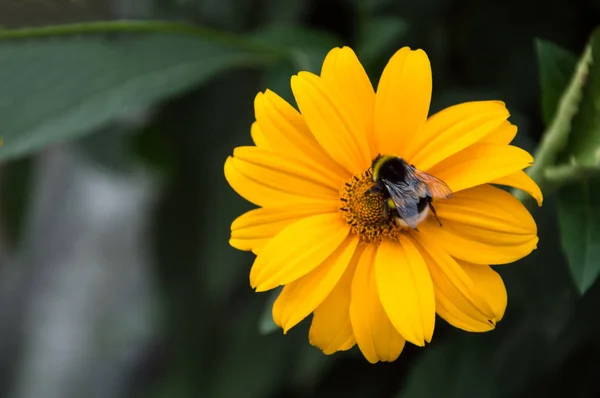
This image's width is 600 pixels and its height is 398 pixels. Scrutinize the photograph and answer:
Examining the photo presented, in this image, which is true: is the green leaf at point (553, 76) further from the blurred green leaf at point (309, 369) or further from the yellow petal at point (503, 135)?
the blurred green leaf at point (309, 369)

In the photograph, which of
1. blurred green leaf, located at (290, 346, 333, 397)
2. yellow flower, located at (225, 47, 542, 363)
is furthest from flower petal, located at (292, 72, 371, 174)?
blurred green leaf, located at (290, 346, 333, 397)

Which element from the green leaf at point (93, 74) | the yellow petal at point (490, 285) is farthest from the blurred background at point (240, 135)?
the yellow petal at point (490, 285)

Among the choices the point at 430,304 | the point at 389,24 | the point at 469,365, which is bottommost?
the point at 469,365

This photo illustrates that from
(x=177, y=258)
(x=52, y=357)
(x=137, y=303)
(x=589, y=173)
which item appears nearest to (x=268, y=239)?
A: (x=589, y=173)

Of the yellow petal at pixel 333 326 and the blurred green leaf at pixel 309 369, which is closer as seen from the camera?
the yellow petal at pixel 333 326

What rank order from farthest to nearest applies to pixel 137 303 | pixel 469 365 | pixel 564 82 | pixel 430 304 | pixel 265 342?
pixel 137 303
pixel 265 342
pixel 469 365
pixel 564 82
pixel 430 304

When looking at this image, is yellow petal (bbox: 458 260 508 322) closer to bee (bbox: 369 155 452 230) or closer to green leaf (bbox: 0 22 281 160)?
bee (bbox: 369 155 452 230)

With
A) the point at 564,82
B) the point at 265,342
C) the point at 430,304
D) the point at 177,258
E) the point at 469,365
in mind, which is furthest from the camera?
the point at 177,258

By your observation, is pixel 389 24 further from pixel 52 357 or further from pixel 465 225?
pixel 52 357
